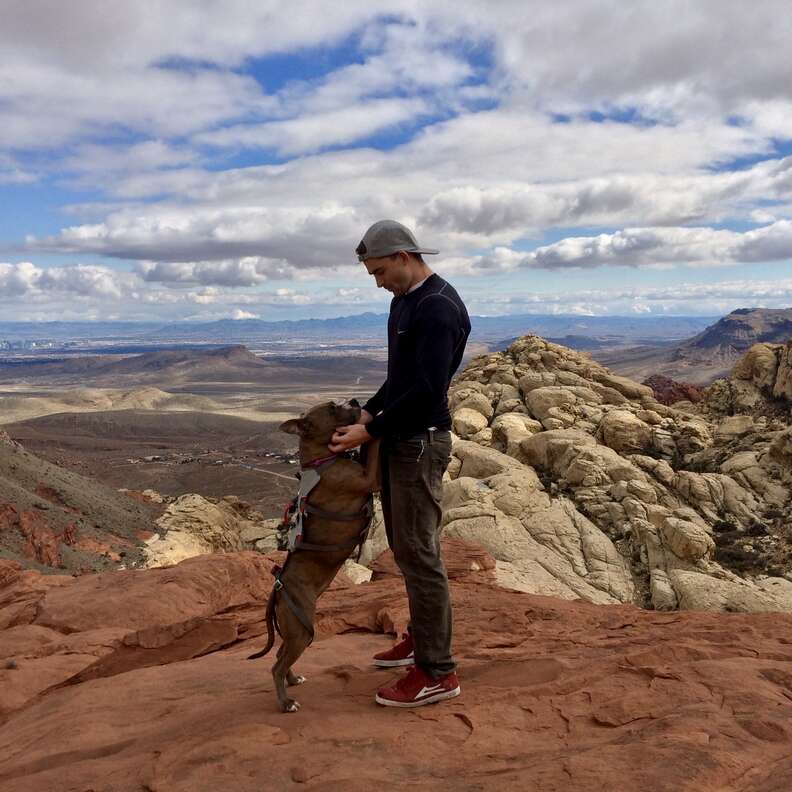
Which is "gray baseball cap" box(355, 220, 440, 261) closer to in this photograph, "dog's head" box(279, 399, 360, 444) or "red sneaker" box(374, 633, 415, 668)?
"dog's head" box(279, 399, 360, 444)

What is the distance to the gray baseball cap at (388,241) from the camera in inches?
168

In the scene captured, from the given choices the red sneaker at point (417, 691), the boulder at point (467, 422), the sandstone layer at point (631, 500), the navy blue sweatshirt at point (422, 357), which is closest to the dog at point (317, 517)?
the navy blue sweatshirt at point (422, 357)

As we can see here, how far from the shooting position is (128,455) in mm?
75688

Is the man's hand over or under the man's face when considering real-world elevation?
under

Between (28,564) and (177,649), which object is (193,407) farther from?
(177,649)

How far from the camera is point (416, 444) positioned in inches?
170

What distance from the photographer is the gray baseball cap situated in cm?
426

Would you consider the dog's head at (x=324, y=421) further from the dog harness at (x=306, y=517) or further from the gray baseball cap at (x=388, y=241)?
the gray baseball cap at (x=388, y=241)

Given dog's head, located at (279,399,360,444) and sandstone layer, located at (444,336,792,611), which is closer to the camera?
dog's head, located at (279,399,360,444)

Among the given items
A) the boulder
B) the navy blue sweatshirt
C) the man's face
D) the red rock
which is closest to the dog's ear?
the navy blue sweatshirt

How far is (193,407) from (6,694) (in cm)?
13285

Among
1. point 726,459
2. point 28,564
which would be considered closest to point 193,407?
point 28,564

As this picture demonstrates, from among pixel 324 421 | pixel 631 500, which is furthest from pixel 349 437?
pixel 631 500

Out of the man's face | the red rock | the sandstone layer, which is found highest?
the man's face
